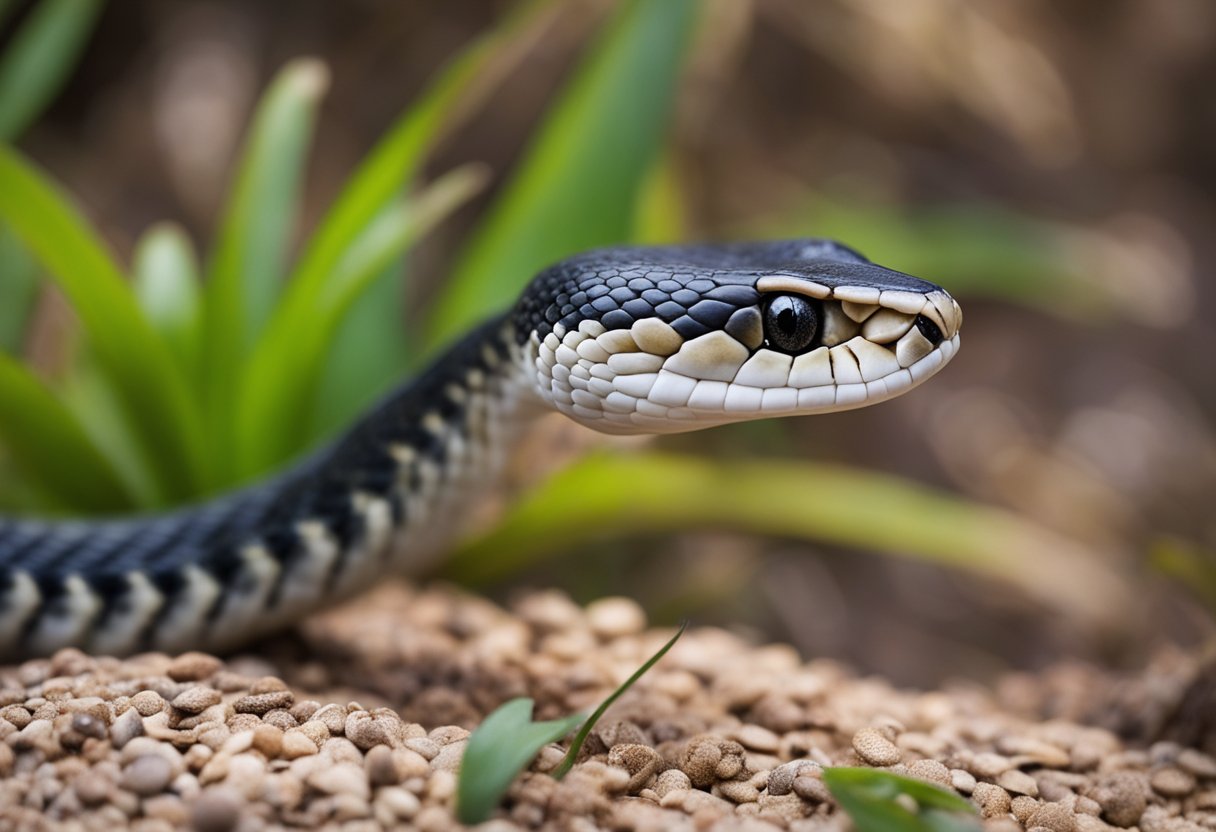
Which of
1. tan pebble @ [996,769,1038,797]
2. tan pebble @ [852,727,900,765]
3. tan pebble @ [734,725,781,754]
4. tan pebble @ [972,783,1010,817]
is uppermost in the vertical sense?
tan pebble @ [852,727,900,765]

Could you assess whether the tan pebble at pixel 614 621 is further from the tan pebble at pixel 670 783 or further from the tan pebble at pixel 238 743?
the tan pebble at pixel 238 743

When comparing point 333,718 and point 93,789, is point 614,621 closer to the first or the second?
point 333,718

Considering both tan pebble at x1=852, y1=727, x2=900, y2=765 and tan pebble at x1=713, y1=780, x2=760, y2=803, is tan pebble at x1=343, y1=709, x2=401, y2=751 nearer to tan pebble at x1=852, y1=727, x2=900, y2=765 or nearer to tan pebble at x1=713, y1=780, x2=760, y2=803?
tan pebble at x1=713, y1=780, x2=760, y2=803

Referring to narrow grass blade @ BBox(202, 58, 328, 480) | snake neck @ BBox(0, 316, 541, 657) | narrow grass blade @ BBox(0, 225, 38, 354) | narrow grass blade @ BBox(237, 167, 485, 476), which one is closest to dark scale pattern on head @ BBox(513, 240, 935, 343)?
snake neck @ BBox(0, 316, 541, 657)

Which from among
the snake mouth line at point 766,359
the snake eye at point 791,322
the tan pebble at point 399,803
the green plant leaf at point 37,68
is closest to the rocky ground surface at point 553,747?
the tan pebble at point 399,803

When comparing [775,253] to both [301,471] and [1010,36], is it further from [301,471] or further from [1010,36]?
[1010,36]

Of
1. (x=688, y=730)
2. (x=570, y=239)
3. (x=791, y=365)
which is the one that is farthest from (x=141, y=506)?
(x=791, y=365)
